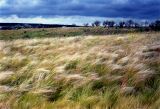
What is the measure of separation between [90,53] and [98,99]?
11.4ft

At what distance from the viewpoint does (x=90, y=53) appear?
27.6ft

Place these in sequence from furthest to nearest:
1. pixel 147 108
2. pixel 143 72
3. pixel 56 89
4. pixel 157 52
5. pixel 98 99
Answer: pixel 157 52, pixel 143 72, pixel 56 89, pixel 98 99, pixel 147 108

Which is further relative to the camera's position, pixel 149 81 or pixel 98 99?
pixel 149 81

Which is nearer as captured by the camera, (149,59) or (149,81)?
(149,81)

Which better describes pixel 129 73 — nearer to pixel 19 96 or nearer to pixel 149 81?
pixel 149 81

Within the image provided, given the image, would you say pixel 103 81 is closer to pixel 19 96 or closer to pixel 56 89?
pixel 56 89

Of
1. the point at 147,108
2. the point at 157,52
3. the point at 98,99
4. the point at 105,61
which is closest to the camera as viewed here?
the point at 147,108

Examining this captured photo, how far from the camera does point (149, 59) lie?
23.7 ft

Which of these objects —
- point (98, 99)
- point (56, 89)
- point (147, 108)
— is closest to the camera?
point (147, 108)

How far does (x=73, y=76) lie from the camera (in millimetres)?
5793

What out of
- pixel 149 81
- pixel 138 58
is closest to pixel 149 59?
pixel 138 58

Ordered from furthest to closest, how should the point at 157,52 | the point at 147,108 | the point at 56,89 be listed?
1. the point at 157,52
2. the point at 56,89
3. the point at 147,108

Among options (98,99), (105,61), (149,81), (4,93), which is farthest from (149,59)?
(4,93)

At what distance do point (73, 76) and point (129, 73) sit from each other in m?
0.97
